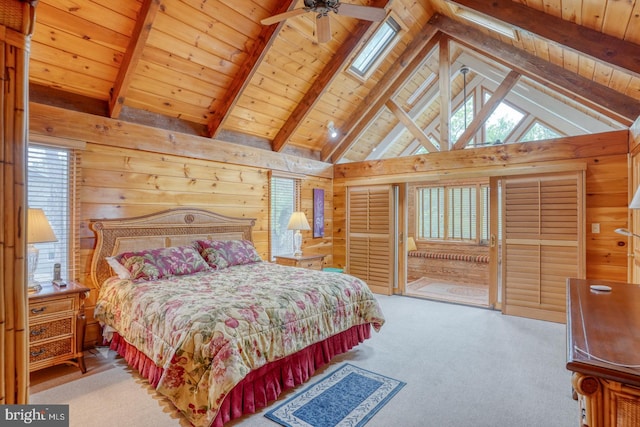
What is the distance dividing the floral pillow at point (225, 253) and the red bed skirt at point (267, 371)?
114cm

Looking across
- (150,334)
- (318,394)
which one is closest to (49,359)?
(150,334)

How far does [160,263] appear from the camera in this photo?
130 inches

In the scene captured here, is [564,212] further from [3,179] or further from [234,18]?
[3,179]

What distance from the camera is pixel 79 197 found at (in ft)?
10.8

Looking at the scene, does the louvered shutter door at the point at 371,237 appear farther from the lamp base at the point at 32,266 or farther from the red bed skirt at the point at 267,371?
the lamp base at the point at 32,266

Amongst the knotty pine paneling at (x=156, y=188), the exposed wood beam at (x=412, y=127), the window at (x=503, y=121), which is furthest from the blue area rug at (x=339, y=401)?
the window at (x=503, y=121)

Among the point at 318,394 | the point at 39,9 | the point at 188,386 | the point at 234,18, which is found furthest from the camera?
the point at 234,18

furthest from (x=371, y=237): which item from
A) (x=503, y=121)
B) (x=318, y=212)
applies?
(x=503, y=121)

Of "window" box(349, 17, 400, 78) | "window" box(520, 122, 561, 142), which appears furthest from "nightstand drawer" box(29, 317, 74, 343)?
"window" box(520, 122, 561, 142)

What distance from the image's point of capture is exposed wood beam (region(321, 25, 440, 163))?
16.5ft

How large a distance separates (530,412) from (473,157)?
3.48m

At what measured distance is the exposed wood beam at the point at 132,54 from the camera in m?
2.92

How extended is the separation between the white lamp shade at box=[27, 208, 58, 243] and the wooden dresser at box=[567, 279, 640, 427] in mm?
3356

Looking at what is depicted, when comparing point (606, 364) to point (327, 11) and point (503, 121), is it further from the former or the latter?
point (503, 121)
